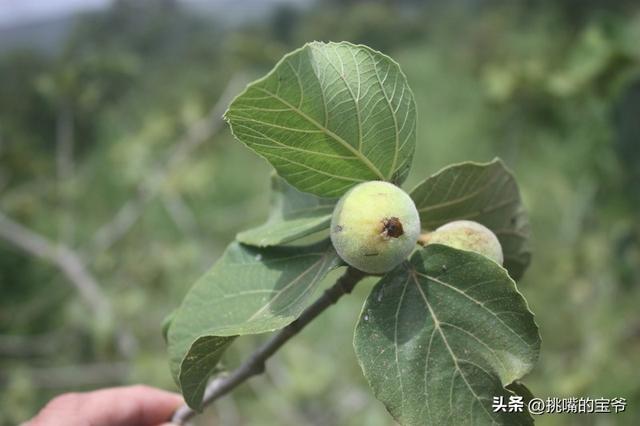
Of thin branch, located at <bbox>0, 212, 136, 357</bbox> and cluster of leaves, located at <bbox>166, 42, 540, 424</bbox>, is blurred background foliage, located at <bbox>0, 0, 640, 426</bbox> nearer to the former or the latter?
thin branch, located at <bbox>0, 212, 136, 357</bbox>

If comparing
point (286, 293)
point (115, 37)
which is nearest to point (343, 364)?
point (286, 293)

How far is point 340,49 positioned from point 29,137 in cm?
490

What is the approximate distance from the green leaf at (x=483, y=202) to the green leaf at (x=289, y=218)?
120 mm

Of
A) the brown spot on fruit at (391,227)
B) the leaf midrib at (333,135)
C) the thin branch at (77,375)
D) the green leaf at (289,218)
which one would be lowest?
the thin branch at (77,375)

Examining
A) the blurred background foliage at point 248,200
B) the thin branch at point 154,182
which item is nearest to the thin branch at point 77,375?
the blurred background foliage at point 248,200

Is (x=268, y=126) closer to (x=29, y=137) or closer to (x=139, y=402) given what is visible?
(x=139, y=402)

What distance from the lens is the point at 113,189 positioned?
5.45 m

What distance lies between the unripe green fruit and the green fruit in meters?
0.05

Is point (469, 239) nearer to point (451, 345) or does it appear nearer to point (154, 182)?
point (451, 345)

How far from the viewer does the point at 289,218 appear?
80 centimetres

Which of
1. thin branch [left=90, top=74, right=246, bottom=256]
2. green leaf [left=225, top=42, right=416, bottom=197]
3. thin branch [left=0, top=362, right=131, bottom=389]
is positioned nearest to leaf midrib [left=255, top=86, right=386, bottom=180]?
green leaf [left=225, top=42, right=416, bottom=197]

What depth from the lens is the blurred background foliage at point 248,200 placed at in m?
2.39

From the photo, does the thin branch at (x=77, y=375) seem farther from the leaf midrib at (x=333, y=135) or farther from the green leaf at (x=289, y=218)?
the leaf midrib at (x=333, y=135)

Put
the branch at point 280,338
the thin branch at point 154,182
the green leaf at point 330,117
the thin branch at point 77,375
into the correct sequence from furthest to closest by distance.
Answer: the thin branch at point 154,182, the thin branch at point 77,375, the branch at point 280,338, the green leaf at point 330,117
